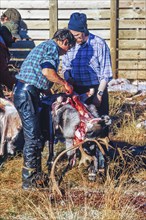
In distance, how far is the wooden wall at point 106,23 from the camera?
1438 centimetres

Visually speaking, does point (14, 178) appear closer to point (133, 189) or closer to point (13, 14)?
point (133, 189)

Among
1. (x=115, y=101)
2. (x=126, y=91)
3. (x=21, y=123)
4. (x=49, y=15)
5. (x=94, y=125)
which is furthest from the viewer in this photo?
(x=49, y=15)

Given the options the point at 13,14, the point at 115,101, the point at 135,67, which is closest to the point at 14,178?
the point at 13,14

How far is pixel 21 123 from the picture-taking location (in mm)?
7414

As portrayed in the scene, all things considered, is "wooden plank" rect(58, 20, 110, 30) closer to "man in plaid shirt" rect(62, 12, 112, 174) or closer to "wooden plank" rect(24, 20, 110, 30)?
"wooden plank" rect(24, 20, 110, 30)

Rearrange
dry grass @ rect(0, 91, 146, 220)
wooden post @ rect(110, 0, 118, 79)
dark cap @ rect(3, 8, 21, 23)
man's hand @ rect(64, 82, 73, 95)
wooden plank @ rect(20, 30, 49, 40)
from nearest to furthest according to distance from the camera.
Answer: dry grass @ rect(0, 91, 146, 220) → man's hand @ rect(64, 82, 73, 95) → dark cap @ rect(3, 8, 21, 23) → wooden post @ rect(110, 0, 118, 79) → wooden plank @ rect(20, 30, 49, 40)

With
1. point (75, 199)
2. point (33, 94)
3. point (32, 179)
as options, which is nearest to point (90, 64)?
point (33, 94)

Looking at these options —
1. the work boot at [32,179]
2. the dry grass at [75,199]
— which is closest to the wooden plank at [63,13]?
the dry grass at [75,199]

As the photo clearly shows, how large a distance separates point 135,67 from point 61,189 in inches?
312

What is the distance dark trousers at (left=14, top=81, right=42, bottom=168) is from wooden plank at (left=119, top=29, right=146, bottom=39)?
25.4 feet

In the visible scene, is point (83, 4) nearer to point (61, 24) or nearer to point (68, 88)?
point (61, 24)

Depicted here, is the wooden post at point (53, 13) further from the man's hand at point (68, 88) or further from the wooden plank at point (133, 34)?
the man's hand at point (68, 88)

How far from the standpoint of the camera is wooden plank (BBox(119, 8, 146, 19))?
14359 millimetres

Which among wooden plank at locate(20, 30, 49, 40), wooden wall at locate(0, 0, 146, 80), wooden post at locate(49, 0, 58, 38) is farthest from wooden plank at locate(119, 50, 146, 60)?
wooden plank at locate(20, 30, 49, 40)
